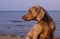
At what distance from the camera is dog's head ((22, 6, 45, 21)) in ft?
17.2

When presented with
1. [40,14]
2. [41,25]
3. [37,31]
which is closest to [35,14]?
[40,14]

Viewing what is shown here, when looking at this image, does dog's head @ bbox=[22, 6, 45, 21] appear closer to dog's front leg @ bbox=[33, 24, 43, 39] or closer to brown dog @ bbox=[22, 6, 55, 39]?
brown dog @ bbox=[22, 6, 55, 39]

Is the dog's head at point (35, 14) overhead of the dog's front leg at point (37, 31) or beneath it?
overhead

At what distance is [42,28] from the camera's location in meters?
5.36

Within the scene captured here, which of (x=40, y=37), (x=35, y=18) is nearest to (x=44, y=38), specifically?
(x=40, y=37)

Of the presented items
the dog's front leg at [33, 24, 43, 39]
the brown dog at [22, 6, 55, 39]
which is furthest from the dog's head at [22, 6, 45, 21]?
the dog's front leg at [33, 24, 43, 39]

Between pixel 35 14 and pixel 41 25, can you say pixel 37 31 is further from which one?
pixel 35 14

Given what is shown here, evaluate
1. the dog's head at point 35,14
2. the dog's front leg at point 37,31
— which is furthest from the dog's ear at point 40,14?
the dog's front leg at point 37,31

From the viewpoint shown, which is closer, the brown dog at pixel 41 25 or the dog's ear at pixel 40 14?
the dog's ear at pixel 40 14

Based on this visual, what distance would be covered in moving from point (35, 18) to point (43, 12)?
0.94 feet

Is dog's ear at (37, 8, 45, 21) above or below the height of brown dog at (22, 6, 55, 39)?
above

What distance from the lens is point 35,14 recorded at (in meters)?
5.33

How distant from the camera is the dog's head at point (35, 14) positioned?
17.2 feet

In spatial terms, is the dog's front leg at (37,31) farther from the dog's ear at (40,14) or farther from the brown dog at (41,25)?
the dog's ear at (40,14)
